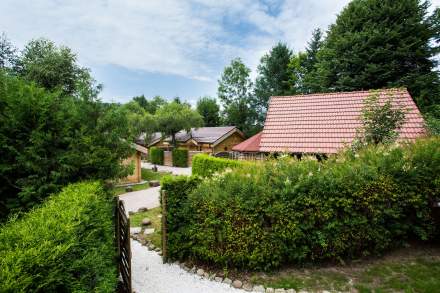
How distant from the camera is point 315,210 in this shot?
455cm

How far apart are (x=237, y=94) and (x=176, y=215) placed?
102 ft

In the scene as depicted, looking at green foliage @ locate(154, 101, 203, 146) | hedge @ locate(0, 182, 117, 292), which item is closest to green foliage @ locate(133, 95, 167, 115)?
green foliage @ locate(154, 101, 203, 146)

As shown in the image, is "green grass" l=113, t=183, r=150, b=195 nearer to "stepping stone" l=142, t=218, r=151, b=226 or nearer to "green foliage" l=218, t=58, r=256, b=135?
"stepping stone" l=142, t=218, r=151, b=226

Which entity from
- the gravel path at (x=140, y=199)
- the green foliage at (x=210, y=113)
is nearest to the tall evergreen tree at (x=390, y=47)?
the gravel path at (x=140, y=199)

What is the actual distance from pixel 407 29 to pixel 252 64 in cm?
2196

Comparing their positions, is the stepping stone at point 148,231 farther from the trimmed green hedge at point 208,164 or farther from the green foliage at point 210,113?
the green foliage at point 210,113

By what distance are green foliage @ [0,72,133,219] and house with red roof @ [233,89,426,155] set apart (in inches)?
253

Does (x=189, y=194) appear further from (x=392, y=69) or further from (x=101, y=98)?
(x=392, y=69)

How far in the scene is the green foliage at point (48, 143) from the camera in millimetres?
3818

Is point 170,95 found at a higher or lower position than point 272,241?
higher

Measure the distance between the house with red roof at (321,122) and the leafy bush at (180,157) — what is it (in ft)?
41.9

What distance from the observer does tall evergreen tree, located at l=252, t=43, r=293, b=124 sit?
29.5 meters

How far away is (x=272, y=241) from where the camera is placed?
4.55 meters

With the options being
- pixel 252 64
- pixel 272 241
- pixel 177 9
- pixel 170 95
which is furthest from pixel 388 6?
pixel 170 95
